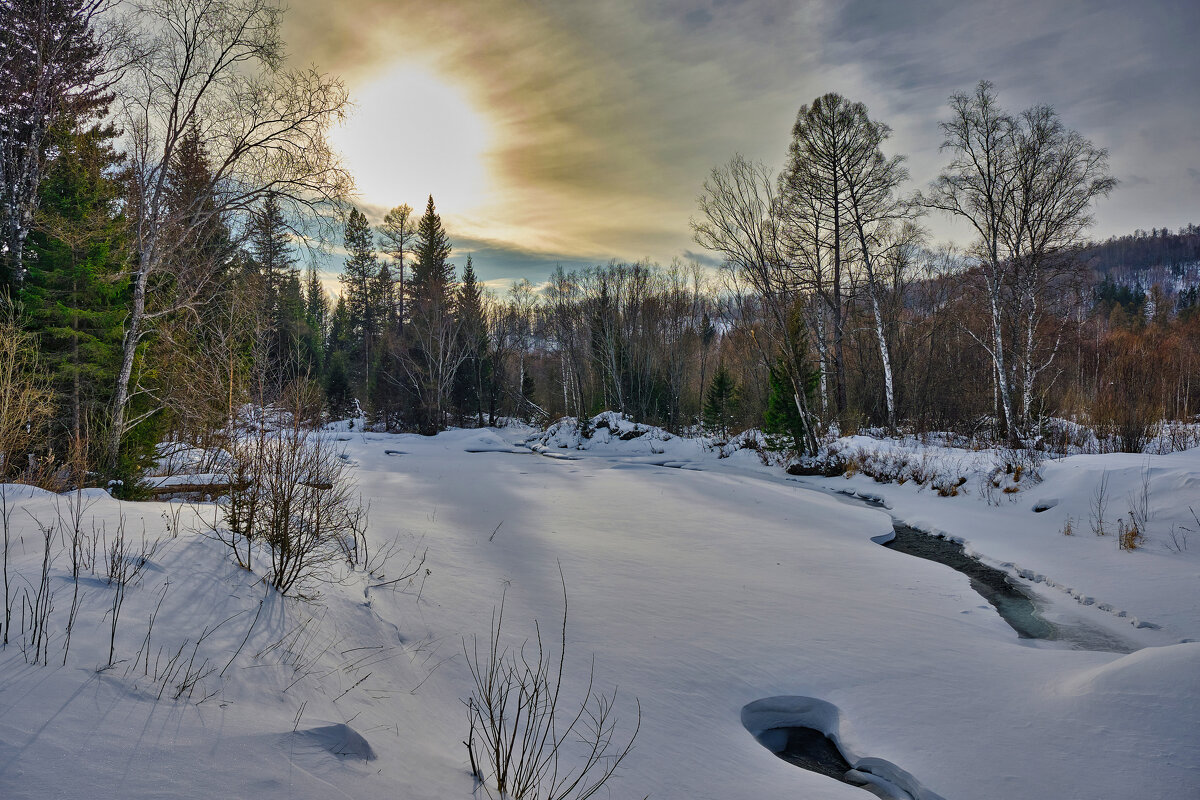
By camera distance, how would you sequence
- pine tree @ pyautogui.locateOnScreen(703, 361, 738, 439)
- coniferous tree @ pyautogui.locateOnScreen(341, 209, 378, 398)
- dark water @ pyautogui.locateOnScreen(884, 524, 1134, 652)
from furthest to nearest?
coniferous tree @ pyautogui.locateOnScreen(341, 209, 378, 398), pine tree @ pyautogui.locateOnScreen(703, 361, 738, 439), dark water @ pyautogui.locateOnScreen(884, 524, 1134, 652)

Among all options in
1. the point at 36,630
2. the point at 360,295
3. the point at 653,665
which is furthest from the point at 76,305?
the point at 360,295

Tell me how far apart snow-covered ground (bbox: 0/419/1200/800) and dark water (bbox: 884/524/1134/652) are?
22cm

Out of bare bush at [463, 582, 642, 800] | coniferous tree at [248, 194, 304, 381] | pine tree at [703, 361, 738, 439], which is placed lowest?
bare bush at [463, 582, 642, 800]

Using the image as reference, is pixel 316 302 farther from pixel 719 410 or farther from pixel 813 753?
pixel 813 753

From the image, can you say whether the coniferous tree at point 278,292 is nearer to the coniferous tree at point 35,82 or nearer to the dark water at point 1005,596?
the coniferous tree at point 35,82

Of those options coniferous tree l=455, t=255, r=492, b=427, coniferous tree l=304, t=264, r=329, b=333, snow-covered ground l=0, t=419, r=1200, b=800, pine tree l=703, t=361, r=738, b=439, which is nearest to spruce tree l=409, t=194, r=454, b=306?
coniferous tree l=455, t=255, r=492, b=427

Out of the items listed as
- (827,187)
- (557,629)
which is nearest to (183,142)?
(557,629)

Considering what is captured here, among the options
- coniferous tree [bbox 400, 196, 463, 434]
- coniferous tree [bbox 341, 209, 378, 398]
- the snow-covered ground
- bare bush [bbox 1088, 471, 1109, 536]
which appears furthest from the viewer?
coniferous tree [bbox 341, 209, 378, 398]

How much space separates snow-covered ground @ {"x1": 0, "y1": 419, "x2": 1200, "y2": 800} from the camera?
2137 mm

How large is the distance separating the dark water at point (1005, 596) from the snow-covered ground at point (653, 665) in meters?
0.22

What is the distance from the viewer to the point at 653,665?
13.1 ft

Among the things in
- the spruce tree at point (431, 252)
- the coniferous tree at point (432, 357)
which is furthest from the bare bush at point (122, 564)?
the spruce tree at point (431, 252)

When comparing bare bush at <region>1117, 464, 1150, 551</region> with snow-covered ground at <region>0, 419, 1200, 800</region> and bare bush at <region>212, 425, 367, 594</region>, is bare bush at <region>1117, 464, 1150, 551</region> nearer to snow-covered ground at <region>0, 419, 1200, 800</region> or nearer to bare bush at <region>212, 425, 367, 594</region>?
snow-covered ground at <region>0, 419, 1200, 800</region>

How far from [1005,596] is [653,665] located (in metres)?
4.83
